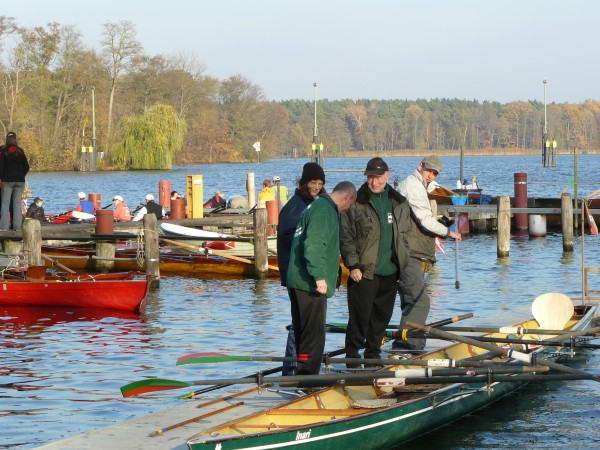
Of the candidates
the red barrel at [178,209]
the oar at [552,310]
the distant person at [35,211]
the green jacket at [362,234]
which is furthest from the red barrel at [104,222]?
the green jacket at [362,234]

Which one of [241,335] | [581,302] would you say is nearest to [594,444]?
[581,302]

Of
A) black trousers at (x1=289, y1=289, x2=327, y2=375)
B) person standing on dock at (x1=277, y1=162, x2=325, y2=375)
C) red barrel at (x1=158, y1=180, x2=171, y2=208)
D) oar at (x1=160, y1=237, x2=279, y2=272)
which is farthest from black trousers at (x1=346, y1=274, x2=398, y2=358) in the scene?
red barrel at (x1=158, y1=180, x2=171, y2=208)

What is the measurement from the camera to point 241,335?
1620 cm

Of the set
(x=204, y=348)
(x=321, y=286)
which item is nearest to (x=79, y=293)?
(x=204, y=348)

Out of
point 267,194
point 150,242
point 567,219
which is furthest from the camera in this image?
point 267,194

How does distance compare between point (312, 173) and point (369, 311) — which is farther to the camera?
point (369, 311)

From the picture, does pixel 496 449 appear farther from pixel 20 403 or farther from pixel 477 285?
pixel 477 285

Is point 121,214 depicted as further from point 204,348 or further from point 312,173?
point 312,173

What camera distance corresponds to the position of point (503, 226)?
2600 centimetres

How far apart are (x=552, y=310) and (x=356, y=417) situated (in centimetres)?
527

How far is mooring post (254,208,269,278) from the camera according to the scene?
2167 centimetres

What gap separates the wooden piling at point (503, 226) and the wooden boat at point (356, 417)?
14861 millimetres

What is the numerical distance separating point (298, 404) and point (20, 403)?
12.6 ft

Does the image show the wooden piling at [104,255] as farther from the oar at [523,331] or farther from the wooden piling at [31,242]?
the oar at [523,331]
